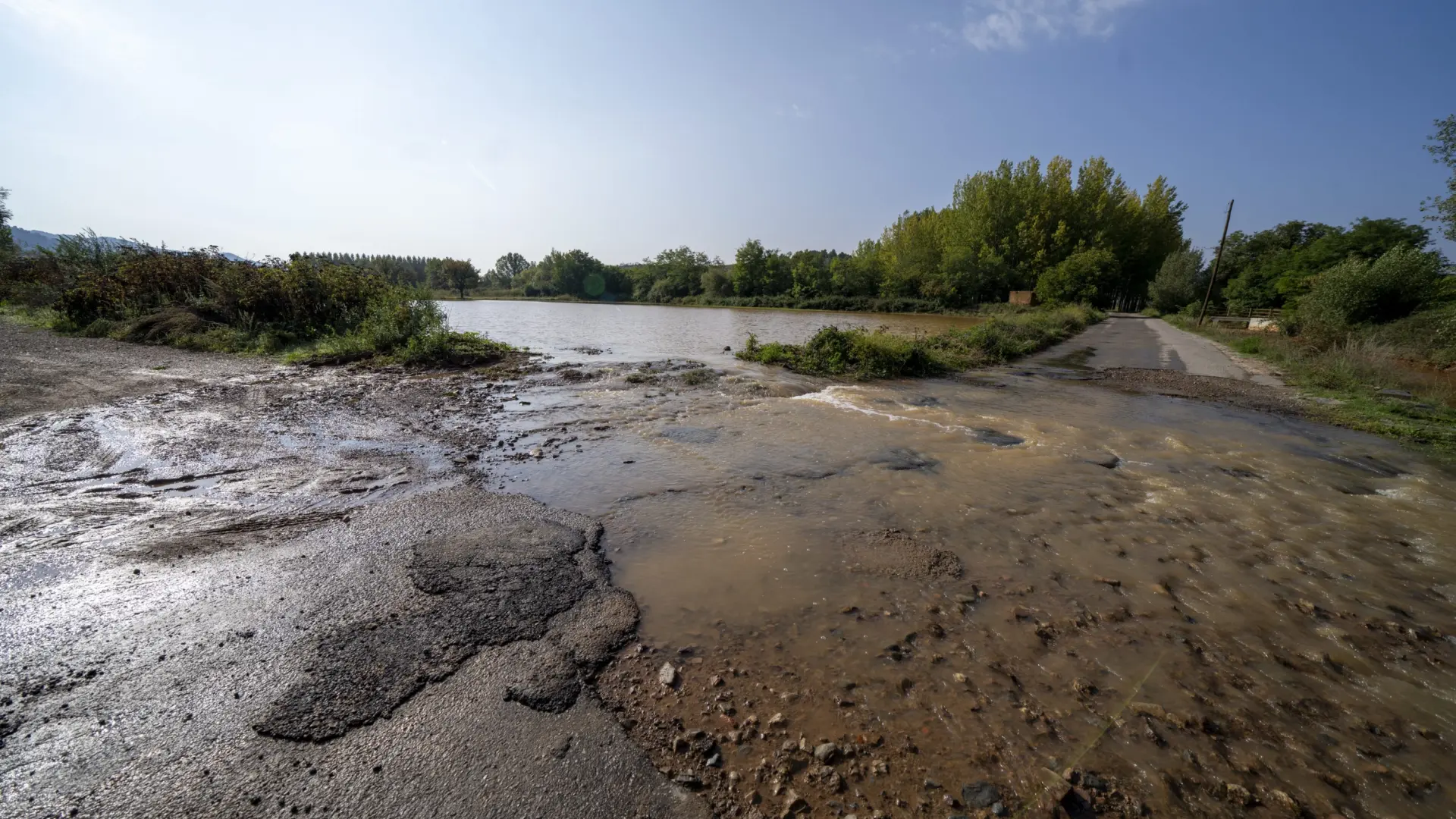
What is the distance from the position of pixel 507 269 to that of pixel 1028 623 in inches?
5023

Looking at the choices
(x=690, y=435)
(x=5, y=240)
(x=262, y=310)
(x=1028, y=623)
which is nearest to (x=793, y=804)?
(x=1028, y=623)

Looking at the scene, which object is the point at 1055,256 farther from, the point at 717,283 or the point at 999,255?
the point at 717,283

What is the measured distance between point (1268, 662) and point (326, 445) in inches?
375

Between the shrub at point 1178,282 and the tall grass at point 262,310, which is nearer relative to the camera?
the tall grass at point 262,310

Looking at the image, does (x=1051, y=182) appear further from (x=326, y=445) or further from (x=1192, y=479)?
(x=326, y=445)

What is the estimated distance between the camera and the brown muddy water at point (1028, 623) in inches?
95.0

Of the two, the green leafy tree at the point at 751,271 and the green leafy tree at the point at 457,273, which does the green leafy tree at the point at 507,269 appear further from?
the green leafy tree at the point at 751,271

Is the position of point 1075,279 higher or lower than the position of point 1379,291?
higher

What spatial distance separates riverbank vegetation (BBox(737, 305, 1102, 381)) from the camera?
14.1 meters

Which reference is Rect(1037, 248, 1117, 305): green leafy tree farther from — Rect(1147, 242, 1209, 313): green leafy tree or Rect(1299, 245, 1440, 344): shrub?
Rect(1299, 245, 1440, 344): shrub

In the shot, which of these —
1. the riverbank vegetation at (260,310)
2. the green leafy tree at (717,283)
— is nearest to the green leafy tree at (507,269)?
the green leafy tree at (717,283)

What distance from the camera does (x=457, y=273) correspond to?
285ft

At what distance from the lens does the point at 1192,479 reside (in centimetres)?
646

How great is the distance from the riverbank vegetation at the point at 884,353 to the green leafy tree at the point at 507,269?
355 feet
